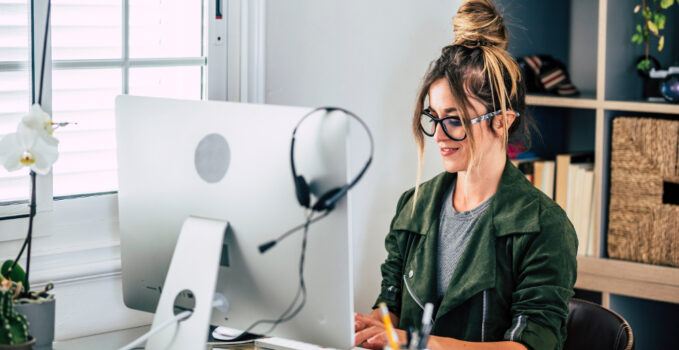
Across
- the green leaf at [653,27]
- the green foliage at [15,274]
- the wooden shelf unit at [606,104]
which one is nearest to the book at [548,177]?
the wooden shelf unit at [606,104]

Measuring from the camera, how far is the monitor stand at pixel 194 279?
4.35ft

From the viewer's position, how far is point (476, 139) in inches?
70.8

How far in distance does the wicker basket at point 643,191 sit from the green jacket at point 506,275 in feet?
2.78

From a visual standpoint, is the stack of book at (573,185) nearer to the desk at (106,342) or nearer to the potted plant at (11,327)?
the desk at (106,342)

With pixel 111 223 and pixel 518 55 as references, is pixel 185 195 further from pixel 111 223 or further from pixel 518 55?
pixel 518 55

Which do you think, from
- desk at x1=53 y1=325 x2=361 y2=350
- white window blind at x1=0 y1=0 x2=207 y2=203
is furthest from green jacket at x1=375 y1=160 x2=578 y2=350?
white window blind at x1=0 y1=0 x2=207 y2=203

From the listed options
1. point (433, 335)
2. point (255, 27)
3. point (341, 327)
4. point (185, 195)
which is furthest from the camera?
point (255, 27)

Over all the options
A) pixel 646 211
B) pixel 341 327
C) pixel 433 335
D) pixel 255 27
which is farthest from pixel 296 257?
pixel 646 211

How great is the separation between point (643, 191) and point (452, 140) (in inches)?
39.4

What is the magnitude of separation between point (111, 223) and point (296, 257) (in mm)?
796

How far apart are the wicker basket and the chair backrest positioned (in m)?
0.77

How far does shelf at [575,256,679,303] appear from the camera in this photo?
245 centimetres

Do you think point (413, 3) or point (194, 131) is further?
point (413, 3)

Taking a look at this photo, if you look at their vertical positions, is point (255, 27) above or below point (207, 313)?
above
